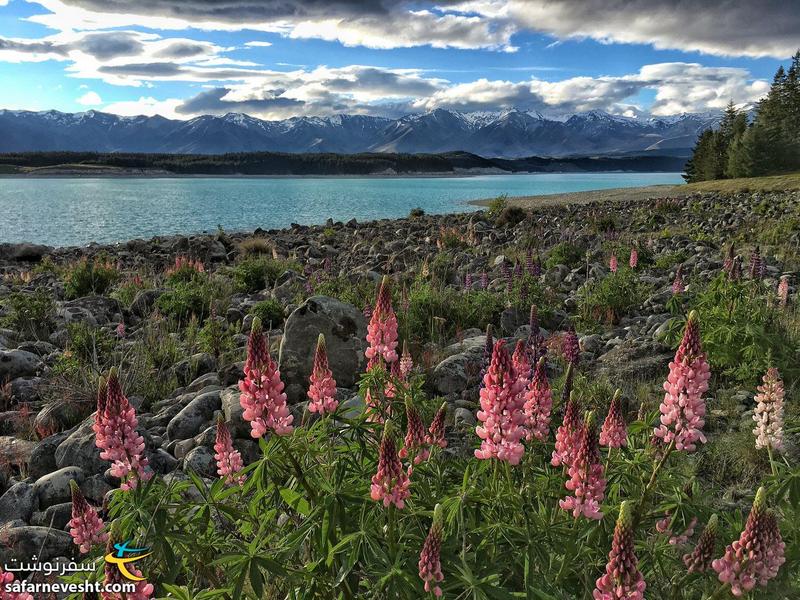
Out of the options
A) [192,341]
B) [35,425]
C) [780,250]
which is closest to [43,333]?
[192,341]

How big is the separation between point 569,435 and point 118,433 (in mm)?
2513

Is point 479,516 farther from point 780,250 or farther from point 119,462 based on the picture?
point 780,250

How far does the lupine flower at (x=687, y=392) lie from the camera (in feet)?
9.55

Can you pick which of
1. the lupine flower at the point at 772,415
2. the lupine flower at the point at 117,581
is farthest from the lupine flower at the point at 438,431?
the lupine flower at the point at 772,415

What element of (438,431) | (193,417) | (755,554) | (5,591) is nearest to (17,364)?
(193,417)

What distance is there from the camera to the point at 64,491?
217 inches

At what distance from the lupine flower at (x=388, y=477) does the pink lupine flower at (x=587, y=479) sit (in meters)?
0.85

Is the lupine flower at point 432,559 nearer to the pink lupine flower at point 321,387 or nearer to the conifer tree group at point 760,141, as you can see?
the pink lupine flower at point 321,387

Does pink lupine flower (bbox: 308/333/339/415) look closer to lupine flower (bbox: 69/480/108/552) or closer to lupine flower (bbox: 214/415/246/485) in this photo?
lupine flower (bbox: 214/415/246/485)

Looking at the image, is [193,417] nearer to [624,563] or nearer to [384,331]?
[384,331]

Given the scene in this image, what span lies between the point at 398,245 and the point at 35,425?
17236mm

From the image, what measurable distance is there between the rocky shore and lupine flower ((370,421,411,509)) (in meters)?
1.14

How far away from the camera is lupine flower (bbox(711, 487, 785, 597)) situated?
8.45 ft

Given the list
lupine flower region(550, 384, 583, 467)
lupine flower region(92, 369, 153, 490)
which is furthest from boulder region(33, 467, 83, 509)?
lupine flower region(550, 384, 583, 467)
